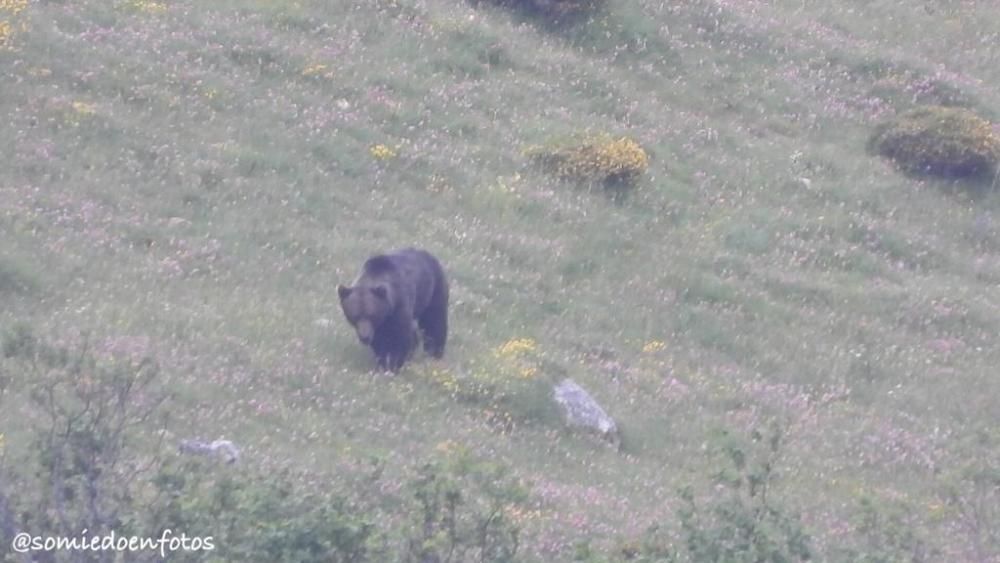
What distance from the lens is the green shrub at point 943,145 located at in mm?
27312

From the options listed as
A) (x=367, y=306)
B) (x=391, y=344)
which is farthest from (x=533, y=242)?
(x=367, y=306)

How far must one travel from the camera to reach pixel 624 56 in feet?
96.5

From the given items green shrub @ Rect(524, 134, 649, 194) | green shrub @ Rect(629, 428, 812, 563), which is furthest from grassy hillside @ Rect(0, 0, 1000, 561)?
green shrub @ Rect(629, 428, 812, 563)

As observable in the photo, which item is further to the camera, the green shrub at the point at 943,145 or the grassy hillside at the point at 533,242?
the green shrub at the point at 943,145

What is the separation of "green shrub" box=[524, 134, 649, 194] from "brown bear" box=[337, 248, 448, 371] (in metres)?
6.39

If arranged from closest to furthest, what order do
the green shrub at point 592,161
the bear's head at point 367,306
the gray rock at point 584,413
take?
the bear's head at point 367,306
the gray rock at point 584,413
the green shrub at point 592,161

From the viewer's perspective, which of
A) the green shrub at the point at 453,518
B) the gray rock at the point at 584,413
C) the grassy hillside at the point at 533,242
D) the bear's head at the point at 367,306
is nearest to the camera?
the green shrub at the point at 453,518

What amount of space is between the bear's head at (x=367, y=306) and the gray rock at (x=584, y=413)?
2016mm

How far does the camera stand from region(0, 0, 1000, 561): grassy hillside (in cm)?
1588

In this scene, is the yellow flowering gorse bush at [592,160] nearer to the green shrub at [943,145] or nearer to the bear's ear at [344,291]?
the green shrub at [943,145]

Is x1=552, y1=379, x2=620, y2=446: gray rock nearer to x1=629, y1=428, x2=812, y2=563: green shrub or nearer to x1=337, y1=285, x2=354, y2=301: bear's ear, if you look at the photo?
x1=337, y1=285, x2=354, y2=301: bear's ear

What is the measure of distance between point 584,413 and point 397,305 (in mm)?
2244

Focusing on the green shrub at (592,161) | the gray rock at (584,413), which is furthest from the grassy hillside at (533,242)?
the green shrub at (592,161)

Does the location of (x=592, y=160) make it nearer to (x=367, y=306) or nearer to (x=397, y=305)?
(x=397, y=305)
